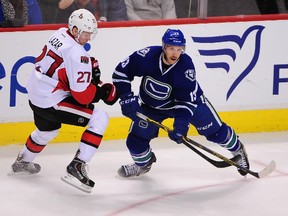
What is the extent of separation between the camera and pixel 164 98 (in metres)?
4.27

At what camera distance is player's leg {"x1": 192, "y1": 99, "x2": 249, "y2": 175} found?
14.3 ft

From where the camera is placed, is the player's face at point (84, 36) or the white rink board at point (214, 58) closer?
the player's face at point (84, 36)

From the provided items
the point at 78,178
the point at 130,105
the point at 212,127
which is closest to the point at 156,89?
the point at 130,105

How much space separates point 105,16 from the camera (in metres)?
5.31

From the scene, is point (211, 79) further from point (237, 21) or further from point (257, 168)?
point (257, 168)

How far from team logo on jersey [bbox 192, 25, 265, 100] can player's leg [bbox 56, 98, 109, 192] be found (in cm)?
131

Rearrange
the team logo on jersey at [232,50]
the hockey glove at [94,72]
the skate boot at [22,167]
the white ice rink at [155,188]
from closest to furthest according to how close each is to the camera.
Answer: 1. the white ice rink at [155,188]
2. the hockey glove at [94,72]
3. the skate boot at [22,167]
4. the team logo on jersey at [232,50]

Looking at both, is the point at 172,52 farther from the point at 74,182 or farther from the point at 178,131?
the point at 74,182

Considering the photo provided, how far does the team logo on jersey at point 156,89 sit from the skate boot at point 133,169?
0.45 m

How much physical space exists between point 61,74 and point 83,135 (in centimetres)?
33

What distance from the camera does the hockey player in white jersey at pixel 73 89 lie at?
162 inches

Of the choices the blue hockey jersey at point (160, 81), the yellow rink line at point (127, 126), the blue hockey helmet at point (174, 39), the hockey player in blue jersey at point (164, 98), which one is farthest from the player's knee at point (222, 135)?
the yellow rink line at point (127, 126)

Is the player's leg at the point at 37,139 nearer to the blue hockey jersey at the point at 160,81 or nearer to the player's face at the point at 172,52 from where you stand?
the blue hockey jersey at the point at 160,81

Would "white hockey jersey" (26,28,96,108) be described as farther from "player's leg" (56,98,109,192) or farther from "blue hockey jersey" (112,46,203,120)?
"blue hockey jersey" (112,46,203,120)
